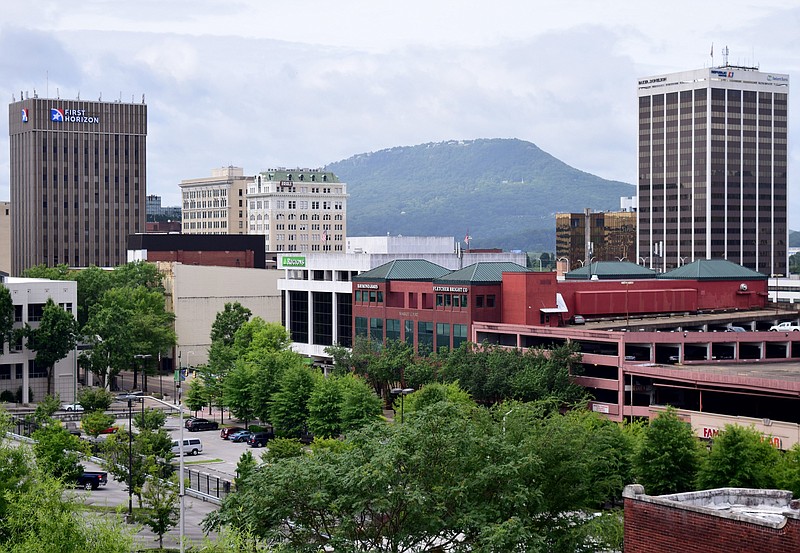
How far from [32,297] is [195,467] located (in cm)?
5168

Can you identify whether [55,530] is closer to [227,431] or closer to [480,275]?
[227,431]

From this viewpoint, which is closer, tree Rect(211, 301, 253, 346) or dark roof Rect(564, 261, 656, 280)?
tree Rect(211, 301, 253, 346)

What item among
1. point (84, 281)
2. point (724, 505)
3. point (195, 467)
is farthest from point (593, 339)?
point (84, 281)

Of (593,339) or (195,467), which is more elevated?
(593,339)

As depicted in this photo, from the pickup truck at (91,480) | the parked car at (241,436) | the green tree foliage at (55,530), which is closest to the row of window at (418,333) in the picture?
the parked car at (241,436)

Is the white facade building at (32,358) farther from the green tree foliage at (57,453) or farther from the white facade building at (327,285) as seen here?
the green tree foliage at (57,453)

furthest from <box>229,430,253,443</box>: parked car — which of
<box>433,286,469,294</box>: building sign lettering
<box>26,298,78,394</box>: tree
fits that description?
<box>26,298,78,394</box>: tree

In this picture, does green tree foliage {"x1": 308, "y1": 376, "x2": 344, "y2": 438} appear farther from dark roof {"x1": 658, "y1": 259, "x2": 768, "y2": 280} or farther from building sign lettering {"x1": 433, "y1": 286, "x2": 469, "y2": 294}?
dark roof {"x1": 658, "y1": 259, "x2": 768, "y2": 280}

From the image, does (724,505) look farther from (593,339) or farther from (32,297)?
(32,297)

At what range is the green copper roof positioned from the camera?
149 meters

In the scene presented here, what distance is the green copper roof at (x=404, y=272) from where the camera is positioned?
5856 inches

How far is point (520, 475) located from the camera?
57688 millimetres

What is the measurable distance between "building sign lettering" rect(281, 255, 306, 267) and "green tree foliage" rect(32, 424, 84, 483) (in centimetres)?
8748

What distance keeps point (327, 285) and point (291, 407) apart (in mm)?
53026
